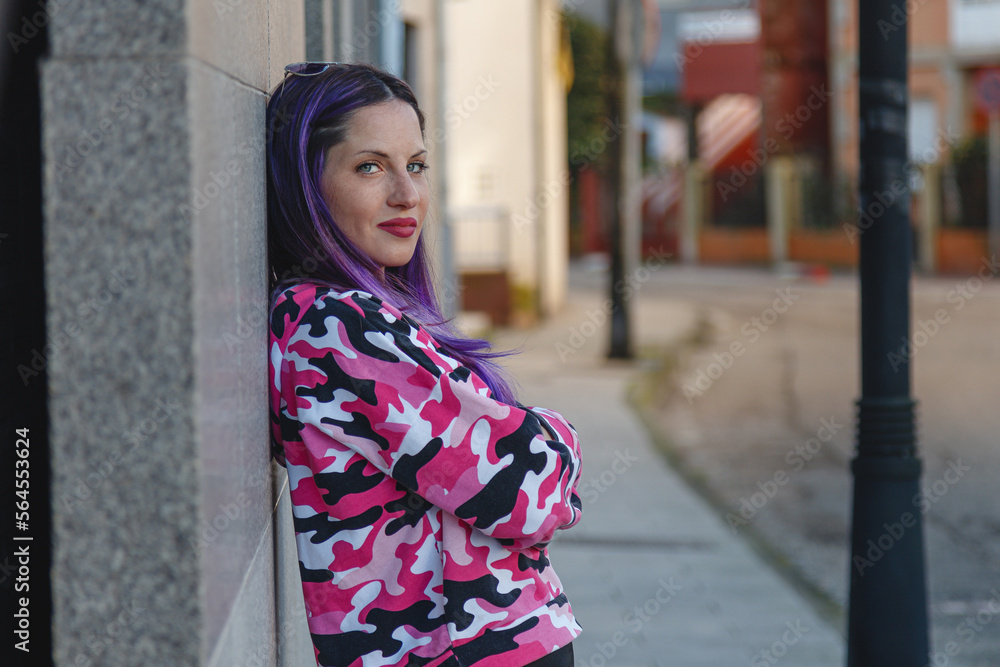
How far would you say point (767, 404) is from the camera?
373 inches

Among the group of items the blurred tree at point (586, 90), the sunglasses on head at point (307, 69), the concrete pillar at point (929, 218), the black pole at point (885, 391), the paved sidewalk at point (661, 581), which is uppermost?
the blurred tree at point (586, 90)

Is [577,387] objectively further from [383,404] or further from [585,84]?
[585,84]

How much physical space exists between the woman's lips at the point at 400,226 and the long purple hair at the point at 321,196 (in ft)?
0.21

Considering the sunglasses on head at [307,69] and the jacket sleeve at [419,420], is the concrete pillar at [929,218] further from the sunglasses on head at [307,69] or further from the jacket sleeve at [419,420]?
the jacket sleeve at [419,420]

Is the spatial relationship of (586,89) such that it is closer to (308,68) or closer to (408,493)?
(308,68)

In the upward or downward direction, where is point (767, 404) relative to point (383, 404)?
downward

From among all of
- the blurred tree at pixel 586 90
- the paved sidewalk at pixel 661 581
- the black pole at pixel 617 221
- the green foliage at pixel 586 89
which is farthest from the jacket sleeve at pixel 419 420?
the green foliage at pixel 586 89

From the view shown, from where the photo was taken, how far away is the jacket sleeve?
5.05ft

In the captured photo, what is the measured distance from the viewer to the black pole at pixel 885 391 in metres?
3.09

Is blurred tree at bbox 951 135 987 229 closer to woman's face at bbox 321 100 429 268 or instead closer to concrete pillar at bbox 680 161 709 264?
concrete pillar at bbox 680 161 709 264

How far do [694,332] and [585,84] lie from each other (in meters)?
15.5

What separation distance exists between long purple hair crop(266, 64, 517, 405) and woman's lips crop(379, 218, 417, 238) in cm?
6

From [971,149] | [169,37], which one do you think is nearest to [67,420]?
[169,37]

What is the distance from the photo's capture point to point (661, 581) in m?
4.97
